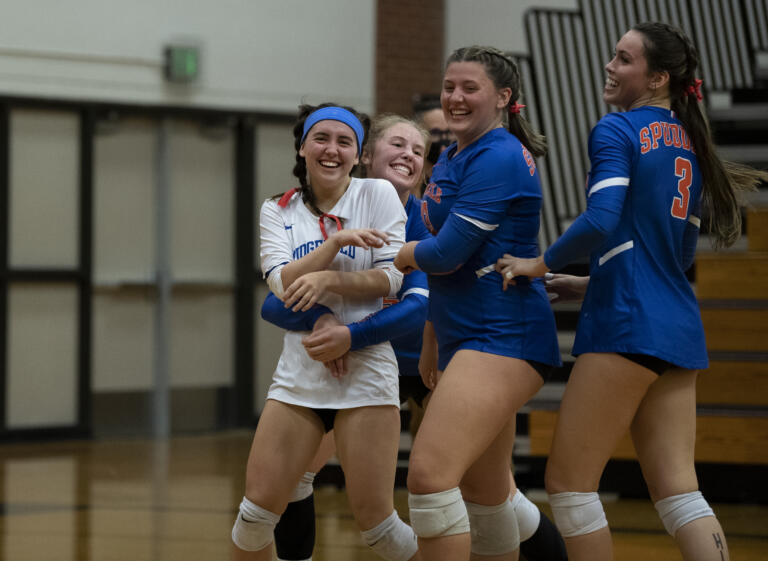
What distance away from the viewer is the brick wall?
30.8 ft

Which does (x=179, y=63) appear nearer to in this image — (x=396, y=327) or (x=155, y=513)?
(x=155, y=513)

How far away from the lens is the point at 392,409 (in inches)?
122

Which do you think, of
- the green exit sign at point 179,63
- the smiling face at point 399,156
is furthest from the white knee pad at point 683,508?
the green exit sign at point 179,63

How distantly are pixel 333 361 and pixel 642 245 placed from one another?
2.82ft

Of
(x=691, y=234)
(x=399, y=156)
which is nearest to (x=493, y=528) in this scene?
(x=691, y=234)

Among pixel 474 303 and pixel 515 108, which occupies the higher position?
pixel 515 108

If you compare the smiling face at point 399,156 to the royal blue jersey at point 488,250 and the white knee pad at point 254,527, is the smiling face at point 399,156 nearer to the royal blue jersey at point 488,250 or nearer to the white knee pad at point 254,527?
the royal blue jersey at point 488,250

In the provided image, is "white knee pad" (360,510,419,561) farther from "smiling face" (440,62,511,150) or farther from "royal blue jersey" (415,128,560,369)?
"smiling face" (440,62,511,150)

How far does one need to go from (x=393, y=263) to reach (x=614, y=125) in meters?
0.70

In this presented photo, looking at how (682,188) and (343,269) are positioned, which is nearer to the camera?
(682,188)

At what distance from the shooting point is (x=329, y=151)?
310 centimetres

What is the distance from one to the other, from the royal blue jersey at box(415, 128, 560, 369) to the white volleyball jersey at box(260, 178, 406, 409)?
206 mm

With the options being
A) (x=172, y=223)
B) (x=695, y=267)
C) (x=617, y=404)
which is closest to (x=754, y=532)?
(x=695, y=267)

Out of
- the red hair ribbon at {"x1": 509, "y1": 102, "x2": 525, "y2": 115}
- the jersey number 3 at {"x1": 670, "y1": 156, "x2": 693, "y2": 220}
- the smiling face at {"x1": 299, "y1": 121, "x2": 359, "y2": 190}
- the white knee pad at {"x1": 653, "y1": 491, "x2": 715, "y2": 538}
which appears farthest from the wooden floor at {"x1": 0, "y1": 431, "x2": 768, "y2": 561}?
the red hair ribbon at {"x1": 509, "y1": 102, "x2": 525, "y2": 115}
